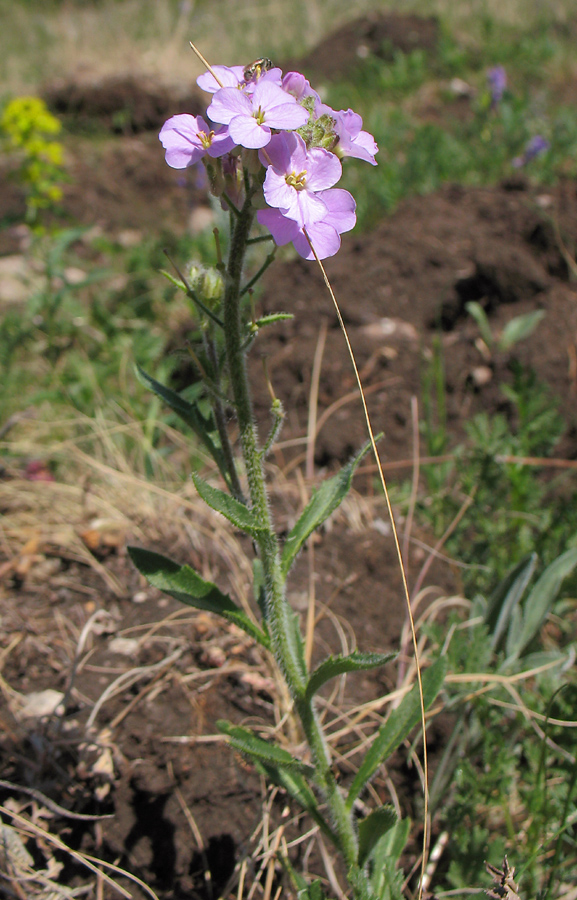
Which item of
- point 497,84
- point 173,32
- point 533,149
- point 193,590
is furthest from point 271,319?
point 173,32

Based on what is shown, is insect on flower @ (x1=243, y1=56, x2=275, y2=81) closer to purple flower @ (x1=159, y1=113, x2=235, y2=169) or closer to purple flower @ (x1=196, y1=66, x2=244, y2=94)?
purple flower @ (x1=196, y1=66, x2=244, y2=94)

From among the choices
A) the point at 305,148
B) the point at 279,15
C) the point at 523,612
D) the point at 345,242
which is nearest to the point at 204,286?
the point at 305,148

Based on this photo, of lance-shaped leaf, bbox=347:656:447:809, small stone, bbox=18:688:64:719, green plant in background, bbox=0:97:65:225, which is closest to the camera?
lance-shaped leaf, bbox=347:656:447:809

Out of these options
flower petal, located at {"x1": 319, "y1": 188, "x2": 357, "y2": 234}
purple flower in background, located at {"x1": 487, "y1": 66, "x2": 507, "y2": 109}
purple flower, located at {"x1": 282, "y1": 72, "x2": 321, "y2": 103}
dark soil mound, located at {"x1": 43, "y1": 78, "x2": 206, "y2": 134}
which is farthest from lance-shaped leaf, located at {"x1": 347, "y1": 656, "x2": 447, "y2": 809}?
dark soil mound, located at {"x1": 43, "y1": 78, "x2": 206, "y2": 134}

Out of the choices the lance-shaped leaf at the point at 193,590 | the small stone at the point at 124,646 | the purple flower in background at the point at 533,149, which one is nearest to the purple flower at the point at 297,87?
the lance-shaped leaf at the point at 193,590

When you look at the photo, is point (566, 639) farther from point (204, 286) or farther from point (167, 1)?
point (167, 1)

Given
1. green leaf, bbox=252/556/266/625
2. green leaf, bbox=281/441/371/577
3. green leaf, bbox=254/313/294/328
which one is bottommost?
green leaf, bbox=252/556/266/625

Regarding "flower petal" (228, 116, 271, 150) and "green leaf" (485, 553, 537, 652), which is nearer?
"flower petal" (228, 116, 271, 150)

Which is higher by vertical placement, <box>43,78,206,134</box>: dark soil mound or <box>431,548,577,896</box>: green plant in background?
<box>43,78,206,134</box>: dark soil mound
